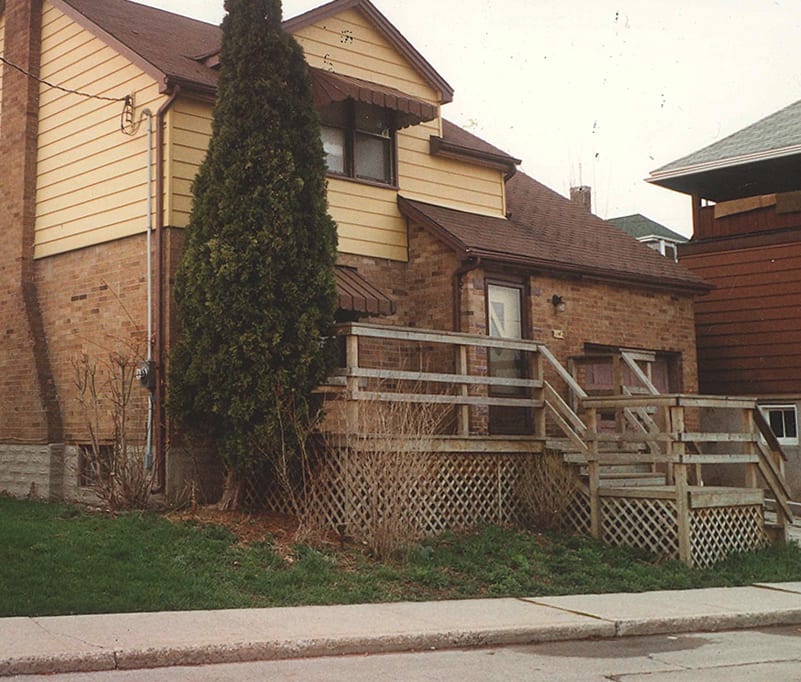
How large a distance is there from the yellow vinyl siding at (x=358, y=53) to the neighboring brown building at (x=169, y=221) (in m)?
0.03

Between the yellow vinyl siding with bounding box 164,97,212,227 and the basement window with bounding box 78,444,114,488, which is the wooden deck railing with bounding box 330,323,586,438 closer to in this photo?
the yellow vinyl siding with bounding box 164,97,212,227

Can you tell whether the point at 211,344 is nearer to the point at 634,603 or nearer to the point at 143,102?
the point at 143,102

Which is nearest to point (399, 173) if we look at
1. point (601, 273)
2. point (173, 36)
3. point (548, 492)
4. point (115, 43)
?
point (601, 273)

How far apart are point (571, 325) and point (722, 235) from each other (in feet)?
17.9

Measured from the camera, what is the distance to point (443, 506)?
12805 mm

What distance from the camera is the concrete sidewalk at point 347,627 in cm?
680

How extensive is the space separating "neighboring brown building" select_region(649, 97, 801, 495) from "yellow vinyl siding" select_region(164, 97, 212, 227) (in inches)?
416

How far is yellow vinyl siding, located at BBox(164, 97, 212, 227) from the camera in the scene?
525 inches

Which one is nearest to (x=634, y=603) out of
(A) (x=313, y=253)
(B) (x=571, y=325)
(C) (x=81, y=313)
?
(A) (x=313, y=253)

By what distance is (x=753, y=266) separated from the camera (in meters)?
19.6

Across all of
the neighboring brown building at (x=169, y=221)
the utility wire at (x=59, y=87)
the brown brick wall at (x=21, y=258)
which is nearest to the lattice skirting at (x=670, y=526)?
the neighboring brown building at (x=169, y=221)

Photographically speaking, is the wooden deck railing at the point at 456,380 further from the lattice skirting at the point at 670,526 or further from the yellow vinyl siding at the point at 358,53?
the yellow vinyl siding at the point at 358,53

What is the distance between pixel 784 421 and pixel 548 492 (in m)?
8.04

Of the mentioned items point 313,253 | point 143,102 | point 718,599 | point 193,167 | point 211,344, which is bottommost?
point 718,599
